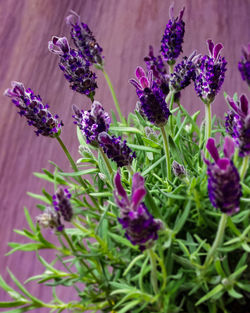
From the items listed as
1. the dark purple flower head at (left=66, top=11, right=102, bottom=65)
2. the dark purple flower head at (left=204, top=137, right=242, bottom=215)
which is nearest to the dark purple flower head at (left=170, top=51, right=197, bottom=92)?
the dark purple flower head at (left=66, top=11, right=102, bottom=65)

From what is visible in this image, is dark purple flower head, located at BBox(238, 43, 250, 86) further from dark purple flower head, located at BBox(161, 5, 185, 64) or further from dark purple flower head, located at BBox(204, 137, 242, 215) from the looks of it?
dark purple flower head, located at BBox(161, 5, 185, 64)

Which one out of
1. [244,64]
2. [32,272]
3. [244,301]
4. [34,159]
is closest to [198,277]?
[244,301]

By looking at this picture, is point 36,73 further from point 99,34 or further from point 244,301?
point 244,301

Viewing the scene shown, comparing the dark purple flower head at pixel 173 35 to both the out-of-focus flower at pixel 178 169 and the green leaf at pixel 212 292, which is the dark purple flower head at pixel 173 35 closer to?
the out-of-focus flower at pixel 178 169

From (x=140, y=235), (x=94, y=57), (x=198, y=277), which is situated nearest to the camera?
(x=140, y=235)

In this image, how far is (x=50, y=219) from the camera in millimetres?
328

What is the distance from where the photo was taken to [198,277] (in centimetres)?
41

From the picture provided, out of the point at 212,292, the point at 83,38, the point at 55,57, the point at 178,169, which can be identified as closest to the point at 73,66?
the point at 83,38

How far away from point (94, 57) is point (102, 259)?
0.78 feet

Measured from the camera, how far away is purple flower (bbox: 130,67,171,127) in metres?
0.39

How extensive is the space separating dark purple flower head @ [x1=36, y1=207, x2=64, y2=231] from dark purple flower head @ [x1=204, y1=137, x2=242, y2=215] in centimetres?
12

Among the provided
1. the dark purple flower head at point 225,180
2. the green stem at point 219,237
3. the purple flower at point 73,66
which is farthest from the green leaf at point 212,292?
the purple flower at point 73,66

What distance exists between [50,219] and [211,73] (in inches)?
8.4

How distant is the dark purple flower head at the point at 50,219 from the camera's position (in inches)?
12.9
